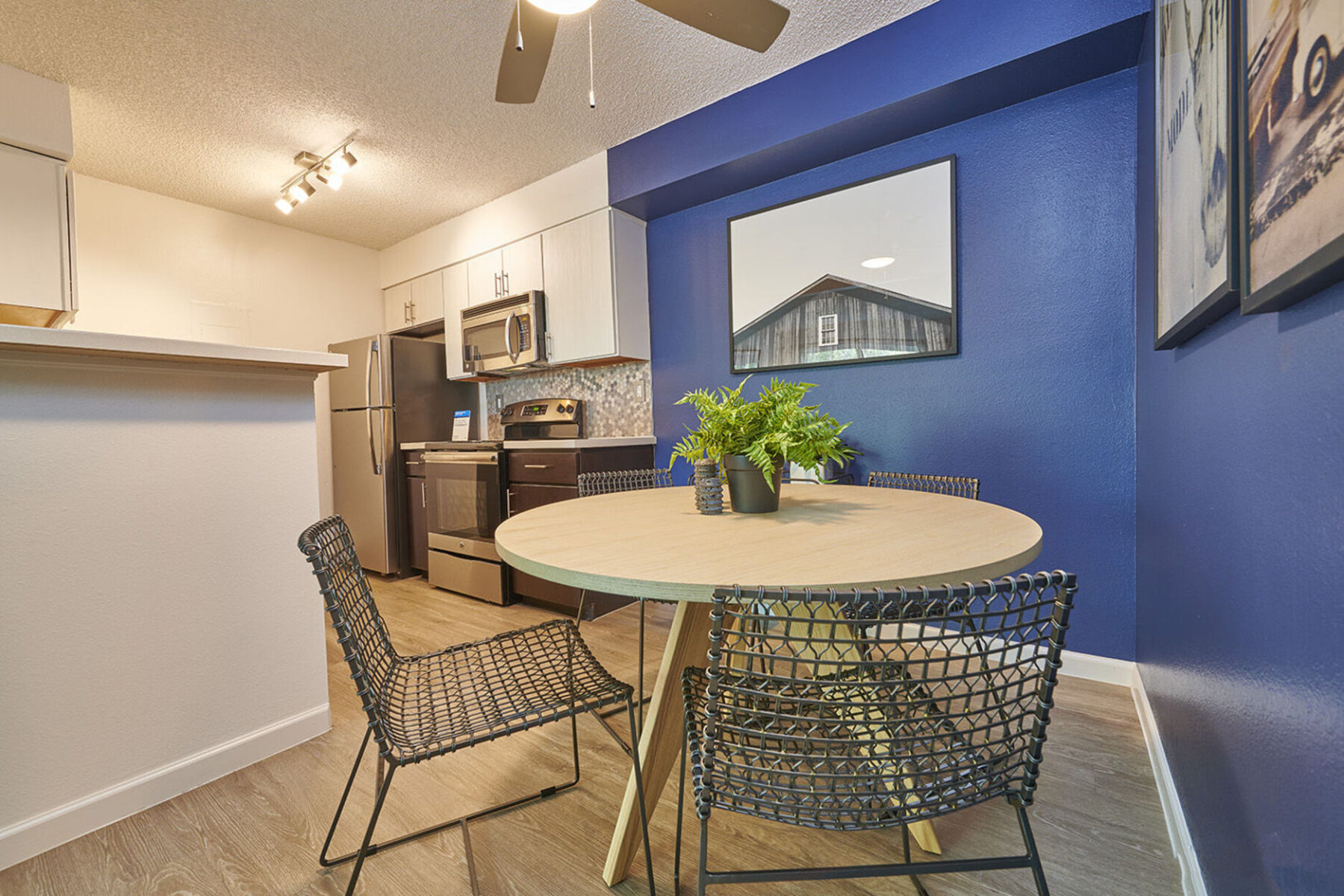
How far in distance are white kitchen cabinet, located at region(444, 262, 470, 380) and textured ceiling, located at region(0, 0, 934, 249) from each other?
0.72m

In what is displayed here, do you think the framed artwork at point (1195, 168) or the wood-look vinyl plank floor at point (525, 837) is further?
the wood-look vinyl plank floor at point (525, 837)

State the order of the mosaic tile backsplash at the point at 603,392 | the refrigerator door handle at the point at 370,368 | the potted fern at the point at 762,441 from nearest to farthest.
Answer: the potted fern at the point at 762,441 < the mosaic tile backsplash at the point at 603,392 < the refrigerator door handle at the point at 370,368

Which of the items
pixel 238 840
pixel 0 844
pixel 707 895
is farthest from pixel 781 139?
pixel 0 844

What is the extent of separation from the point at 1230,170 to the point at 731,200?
253 centimetres

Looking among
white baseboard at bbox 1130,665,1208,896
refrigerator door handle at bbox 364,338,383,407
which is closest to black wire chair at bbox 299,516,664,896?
white baseboard at bbox 1130,665,1208,896

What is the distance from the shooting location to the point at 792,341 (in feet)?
9.60

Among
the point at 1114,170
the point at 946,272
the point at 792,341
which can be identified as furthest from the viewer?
the point at 792,341

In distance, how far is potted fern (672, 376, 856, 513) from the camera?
4.37ft

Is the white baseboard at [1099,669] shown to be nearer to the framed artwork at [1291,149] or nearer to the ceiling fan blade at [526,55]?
the framed artwork at [1291,149]

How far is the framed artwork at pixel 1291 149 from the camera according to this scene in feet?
1.77

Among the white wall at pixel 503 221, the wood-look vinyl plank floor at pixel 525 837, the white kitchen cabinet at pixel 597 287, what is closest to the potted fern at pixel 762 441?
the wood-look vinyl plank floor at pixel 525 837

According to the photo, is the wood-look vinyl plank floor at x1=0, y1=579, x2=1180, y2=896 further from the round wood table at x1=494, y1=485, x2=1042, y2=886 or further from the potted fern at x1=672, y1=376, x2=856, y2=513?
the potted fern at x1=672, y1=376, x2=856, y2=513

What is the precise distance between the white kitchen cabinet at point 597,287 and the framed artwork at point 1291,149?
2.80 meters

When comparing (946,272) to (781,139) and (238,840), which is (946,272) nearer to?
(781,139)
